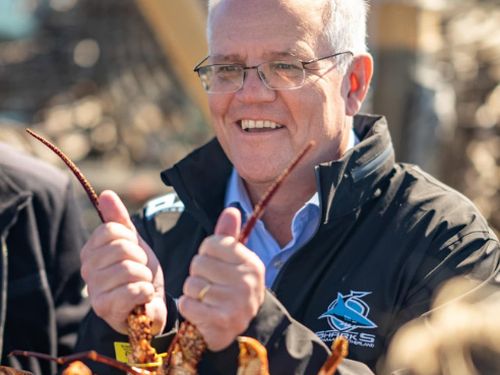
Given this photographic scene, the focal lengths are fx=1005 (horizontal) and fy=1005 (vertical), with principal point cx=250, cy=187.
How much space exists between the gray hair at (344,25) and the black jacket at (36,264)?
1.05 m

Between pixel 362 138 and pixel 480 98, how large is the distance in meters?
5.18

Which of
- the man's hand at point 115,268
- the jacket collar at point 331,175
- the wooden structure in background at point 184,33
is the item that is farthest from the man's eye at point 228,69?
the wooden structure in background at point 184,33

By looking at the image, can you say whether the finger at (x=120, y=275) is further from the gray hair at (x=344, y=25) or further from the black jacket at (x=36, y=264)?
the black jacket at (x=36, y=264)

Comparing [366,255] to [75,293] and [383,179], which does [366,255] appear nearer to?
[383,179]

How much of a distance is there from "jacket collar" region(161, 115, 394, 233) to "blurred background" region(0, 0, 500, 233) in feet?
9.50

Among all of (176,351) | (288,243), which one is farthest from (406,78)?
(176,351)

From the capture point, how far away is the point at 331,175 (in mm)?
2971

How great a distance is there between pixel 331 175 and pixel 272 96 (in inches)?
11.8

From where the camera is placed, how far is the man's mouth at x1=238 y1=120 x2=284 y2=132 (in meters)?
3.07

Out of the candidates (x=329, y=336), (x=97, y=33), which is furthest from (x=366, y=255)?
(x=97, y=33)

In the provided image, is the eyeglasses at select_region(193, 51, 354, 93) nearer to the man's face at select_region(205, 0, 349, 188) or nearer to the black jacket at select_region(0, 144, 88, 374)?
the man's face at select_region(205, 0, 349, 188)

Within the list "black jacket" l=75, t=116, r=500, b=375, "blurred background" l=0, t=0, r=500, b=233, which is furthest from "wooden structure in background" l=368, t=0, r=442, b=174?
"black jacket" l=75, t=116, r=500, b=375

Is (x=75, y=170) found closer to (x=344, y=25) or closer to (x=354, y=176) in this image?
(x=354, y=176)

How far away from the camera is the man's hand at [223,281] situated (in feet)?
6.66
